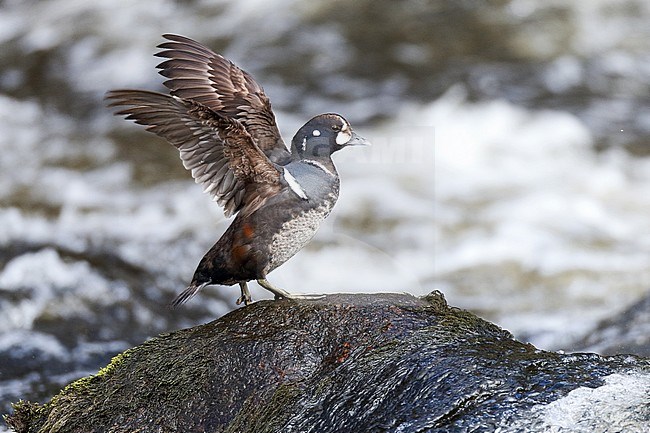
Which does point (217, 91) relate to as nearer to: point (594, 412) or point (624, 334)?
point (594, 412)

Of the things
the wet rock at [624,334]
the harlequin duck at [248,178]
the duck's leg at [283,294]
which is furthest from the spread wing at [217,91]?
the wet rock at [624,334]

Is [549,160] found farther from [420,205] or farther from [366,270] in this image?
[366,270]

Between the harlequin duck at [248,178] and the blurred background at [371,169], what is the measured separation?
86.6 inches

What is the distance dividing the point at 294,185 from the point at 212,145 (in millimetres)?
413

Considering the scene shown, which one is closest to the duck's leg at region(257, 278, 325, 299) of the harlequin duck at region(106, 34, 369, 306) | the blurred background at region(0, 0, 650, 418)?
the harlequin duck at region(106, 34, 369, 306)

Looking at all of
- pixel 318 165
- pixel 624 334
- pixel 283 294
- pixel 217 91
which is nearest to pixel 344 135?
pixel 318 165

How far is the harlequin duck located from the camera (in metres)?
3.80

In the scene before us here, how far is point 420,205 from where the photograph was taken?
9.01m

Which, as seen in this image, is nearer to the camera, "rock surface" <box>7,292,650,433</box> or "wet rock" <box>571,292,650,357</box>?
"rock surface" <box>7,292,650,433</box>

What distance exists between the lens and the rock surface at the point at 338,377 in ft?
9.07

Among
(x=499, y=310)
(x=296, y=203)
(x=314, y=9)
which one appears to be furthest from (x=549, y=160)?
(x=296, y=203)

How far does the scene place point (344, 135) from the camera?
165 inches

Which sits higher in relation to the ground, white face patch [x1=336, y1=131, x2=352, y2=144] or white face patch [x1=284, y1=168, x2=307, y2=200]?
white face patch [x1=336, y1=131, x2=352, y2=144]

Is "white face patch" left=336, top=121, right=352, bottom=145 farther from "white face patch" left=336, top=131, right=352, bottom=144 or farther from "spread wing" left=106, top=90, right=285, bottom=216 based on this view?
"spread wing" left=106, top=90, right=285, bottom=216
